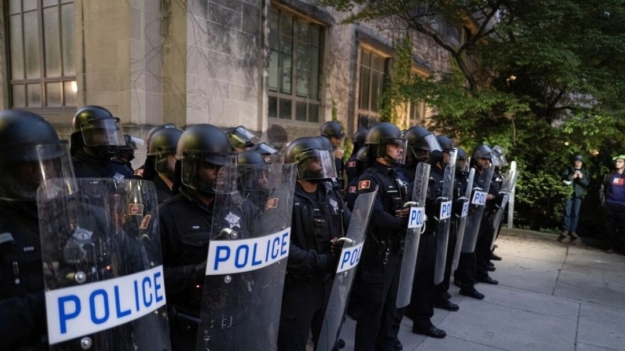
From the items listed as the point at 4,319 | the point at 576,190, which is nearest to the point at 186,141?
the point at 4,319

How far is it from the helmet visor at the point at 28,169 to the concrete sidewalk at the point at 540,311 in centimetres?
339

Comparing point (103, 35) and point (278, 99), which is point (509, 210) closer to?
point (278, 99)

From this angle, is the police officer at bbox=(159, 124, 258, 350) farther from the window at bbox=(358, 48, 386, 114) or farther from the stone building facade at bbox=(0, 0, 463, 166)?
the window at bbox=(358, 48, 386, 114)

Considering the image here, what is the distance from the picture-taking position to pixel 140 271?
1554 millimetres

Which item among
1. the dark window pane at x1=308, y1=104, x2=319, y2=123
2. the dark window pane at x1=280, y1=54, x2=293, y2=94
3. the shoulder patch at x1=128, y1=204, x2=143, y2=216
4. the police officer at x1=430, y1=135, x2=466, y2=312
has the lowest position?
the police officer at x1=430, y1=135, x2=466, y2=312

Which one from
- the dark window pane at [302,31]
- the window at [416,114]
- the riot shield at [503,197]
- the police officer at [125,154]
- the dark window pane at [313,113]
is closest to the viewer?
the police officer at [125,154]

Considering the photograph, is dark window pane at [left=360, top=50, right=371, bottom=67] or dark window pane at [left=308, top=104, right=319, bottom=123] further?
dark window pane at [left=360, top=50, right=371, bottom=67]

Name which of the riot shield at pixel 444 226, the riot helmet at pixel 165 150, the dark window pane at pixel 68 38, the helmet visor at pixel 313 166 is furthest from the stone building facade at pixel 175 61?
the helmet visor at pixel 313 166

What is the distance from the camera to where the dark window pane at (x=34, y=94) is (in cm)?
873

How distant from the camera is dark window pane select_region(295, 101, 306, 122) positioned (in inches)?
429

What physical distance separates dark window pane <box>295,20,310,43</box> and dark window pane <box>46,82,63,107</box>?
17.5 feet

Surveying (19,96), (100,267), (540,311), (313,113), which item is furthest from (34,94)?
(540,311)

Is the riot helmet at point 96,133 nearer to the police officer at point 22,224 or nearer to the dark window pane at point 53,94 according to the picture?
the police officer at point 22,224

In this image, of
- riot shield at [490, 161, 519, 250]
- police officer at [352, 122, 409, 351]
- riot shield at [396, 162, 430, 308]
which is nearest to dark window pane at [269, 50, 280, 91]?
riot shield at [490, 161, 519, 250]
